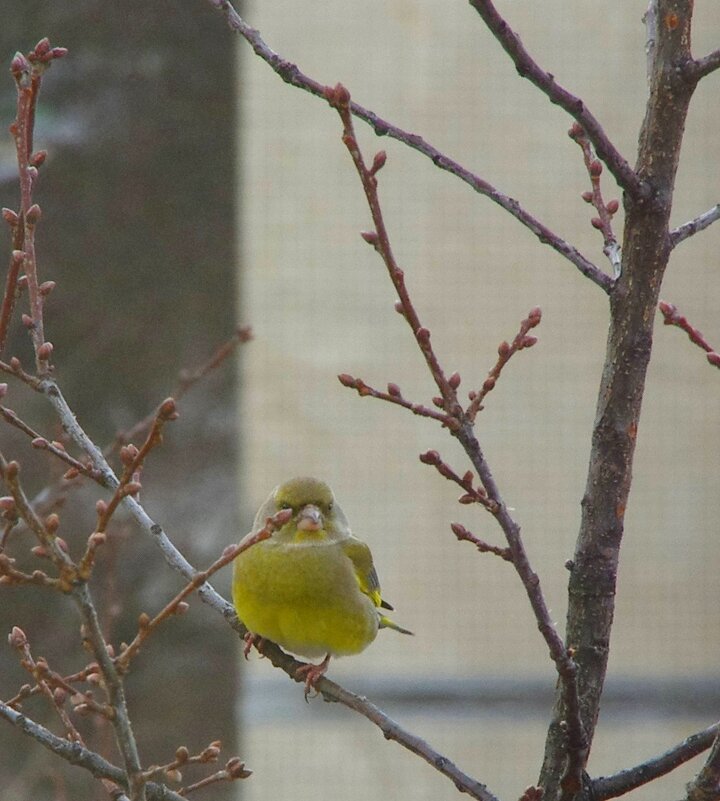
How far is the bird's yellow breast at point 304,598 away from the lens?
142cm

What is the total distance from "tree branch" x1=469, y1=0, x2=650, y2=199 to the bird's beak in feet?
2.09

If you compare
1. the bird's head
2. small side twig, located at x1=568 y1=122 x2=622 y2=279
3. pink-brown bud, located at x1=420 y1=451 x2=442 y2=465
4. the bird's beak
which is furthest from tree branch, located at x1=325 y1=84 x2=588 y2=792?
the bird's head

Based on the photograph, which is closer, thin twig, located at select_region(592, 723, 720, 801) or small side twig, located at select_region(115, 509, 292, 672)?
small side twig, located at select_region(115, 509, 292, 672)

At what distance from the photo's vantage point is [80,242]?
2.07 metres

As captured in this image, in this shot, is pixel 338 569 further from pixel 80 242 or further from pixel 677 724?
pixel 677 724

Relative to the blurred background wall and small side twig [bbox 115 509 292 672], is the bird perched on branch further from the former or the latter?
small side twig [bbox 115 509 292 672]

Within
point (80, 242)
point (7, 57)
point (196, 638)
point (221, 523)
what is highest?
point (7, 57)

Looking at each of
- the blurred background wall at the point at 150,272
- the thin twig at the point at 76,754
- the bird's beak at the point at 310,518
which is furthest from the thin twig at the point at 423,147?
the blurred background wall at the point at 150,272

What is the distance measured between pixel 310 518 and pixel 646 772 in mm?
625

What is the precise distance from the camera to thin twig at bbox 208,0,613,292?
87cm

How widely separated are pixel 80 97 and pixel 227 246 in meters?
0.34

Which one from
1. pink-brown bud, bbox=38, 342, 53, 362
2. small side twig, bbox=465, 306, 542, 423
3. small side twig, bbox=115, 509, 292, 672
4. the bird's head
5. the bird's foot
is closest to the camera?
small side twig, bbox=115, 509, 292, 672

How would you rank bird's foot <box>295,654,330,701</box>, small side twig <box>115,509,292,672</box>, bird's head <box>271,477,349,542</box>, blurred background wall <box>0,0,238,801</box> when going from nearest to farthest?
small side twig <box>115,509,292,672</box>, bird's foot <box>295,654,330,701</box>, bird's head <box>271,477,349,542</box>, blurred background wall <box>0,0,238,801</box>

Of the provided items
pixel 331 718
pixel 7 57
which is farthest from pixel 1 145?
pixel 331 718
